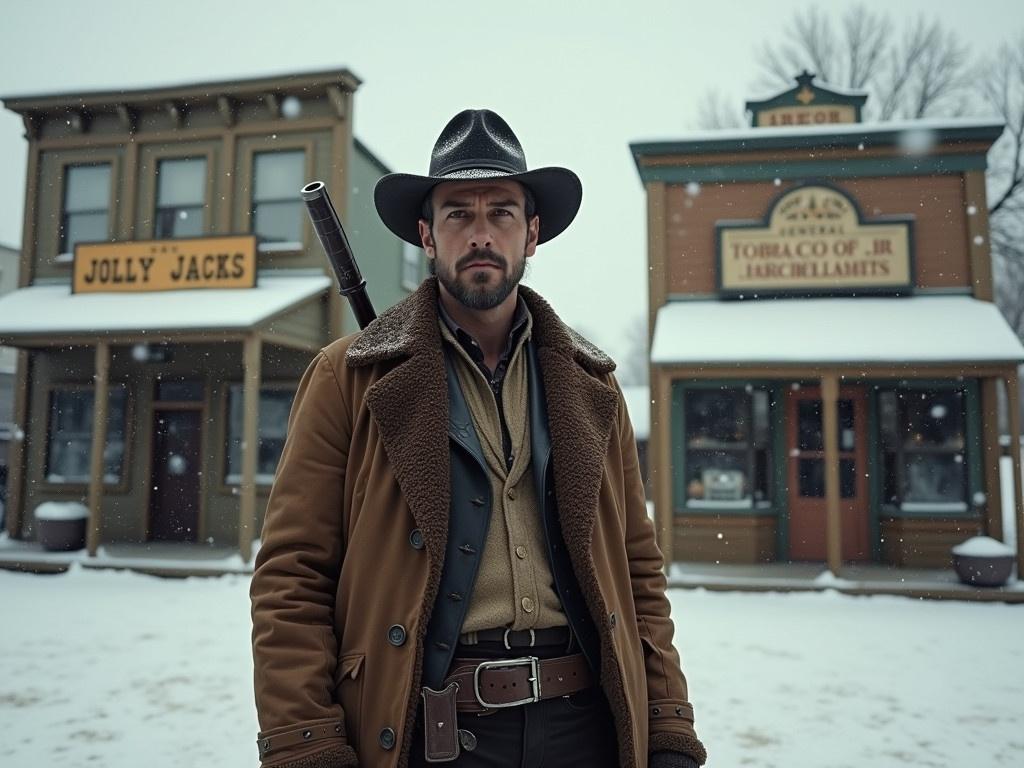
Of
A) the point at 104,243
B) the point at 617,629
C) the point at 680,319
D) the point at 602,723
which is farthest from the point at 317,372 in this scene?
the point at 104,243

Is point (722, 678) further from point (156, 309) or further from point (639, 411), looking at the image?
point (639, 411)

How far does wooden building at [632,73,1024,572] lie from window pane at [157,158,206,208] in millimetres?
7177

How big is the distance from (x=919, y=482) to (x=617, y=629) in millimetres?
10614

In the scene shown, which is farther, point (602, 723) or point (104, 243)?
point (104, 243)

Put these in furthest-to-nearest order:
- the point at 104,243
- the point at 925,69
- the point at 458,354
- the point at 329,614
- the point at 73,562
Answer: the point at 925,69
the point at 104,243
the point at 73,562
the point at 458,354
the point at 329,614

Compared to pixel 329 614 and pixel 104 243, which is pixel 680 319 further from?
pixel 329 614

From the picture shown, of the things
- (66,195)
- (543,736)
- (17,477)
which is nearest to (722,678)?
(543,736)

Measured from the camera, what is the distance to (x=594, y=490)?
2053 mm

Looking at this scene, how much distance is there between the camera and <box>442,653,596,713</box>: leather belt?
1.85 metres

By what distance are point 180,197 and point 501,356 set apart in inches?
494

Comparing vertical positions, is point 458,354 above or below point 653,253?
below

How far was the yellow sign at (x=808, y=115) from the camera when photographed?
12.2m

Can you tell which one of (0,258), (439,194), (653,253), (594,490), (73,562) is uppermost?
(0,258)

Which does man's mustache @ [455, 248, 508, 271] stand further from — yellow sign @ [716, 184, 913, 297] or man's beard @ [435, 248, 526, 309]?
yellow sign @ [716, 184, 913, 297]
